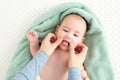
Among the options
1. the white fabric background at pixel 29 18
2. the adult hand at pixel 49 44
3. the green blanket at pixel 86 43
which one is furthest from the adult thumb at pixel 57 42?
the white fabric background at pixel 29 18

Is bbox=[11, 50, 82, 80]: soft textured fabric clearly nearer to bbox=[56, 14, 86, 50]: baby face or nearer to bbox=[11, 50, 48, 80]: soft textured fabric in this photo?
bbox=[11, 50, 48, 80]: soft textured fabric

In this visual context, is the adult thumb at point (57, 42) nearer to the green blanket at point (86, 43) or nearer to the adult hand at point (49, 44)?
the adult hand at point (49, 44)

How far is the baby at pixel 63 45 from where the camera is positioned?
1153 mm

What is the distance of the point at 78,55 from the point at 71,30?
0.11 metres

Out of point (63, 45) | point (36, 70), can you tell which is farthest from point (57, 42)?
point (36, 70)

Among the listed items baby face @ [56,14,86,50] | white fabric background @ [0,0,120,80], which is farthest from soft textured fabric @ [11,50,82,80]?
white fabric background @ [0,0,120,80]

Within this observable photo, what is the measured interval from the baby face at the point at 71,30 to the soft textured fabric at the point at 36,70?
113 millimetres

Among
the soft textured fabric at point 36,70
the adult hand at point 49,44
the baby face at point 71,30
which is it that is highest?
the baby face at point 71,30

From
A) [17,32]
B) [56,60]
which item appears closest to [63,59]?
[56,60]

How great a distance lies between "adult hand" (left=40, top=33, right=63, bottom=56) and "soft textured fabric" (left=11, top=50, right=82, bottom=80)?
0.03 meters

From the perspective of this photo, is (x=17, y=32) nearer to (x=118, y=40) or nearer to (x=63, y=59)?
(x=63, y=59)

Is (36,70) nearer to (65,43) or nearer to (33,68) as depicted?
(33,68)

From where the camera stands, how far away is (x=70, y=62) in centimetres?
112

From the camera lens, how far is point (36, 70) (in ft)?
3.50
